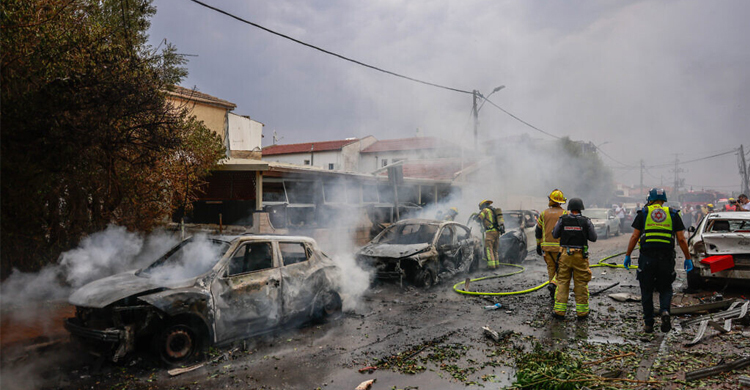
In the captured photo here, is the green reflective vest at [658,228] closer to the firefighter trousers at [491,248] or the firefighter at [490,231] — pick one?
the firefighter at [490,231]

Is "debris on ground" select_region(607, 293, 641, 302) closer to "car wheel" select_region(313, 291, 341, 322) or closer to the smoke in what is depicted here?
"car wheel" select_region(313, 291, 341, 322)

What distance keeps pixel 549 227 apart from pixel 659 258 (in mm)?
2079

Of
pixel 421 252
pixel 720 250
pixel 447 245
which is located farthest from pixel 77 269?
pixel 720 250

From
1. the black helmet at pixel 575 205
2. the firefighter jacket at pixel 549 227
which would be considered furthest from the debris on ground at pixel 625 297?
Answer: the black helmet at pixel 575 205

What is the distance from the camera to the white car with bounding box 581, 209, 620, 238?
70.3 ft

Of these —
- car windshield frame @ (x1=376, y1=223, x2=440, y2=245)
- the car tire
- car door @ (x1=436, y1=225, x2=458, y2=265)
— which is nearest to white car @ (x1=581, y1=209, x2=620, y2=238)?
car door @ (x1=436, y1=225, x2=458, y2=265)

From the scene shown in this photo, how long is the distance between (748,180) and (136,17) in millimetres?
55043

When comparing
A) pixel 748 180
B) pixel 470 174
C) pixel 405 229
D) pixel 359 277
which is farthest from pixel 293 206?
pixel 748 180

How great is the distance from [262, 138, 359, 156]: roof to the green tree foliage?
30.5 meters

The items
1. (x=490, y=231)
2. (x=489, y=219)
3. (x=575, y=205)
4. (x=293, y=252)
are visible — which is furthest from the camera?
(x=490, y=231)

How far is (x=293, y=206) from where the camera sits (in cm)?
1396

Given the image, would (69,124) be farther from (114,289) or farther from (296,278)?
(296,278)

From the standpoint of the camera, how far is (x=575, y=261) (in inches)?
264

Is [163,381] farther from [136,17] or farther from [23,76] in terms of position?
[136,17]
